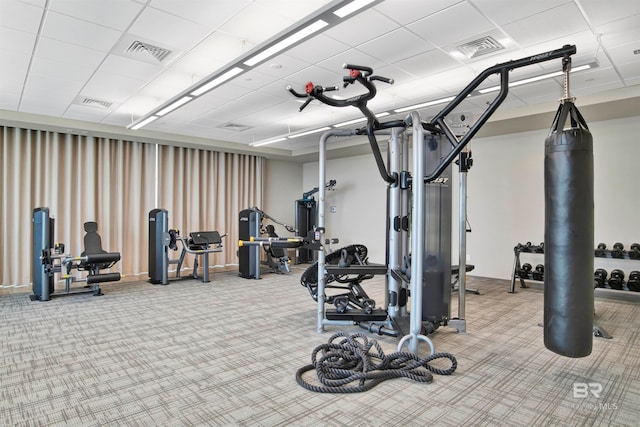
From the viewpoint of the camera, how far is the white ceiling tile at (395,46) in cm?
339

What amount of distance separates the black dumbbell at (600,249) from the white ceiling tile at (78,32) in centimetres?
649

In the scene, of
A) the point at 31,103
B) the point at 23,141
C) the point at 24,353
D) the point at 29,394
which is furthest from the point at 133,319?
the point at 23,141

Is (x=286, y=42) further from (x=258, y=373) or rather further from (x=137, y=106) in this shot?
(x=137, y=106)

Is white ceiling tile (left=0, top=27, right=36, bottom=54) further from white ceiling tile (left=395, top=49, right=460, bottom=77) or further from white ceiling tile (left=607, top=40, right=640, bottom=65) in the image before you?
white ceiling tile (left=607, top=40, right=640, bottom=65)

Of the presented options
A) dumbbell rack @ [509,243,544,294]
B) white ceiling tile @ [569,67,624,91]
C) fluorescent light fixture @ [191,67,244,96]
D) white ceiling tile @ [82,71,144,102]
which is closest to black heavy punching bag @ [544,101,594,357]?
fluorescent light fixture @ [191,67,244,96]

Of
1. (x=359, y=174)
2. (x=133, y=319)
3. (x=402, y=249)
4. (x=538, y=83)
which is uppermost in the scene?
(x=538, y=83)

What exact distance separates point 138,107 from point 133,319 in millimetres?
3256

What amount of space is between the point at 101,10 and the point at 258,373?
10.3 feet

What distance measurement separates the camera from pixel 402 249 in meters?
3.70

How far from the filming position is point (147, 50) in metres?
3.70

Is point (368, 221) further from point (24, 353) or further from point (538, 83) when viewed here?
point (24, 353)

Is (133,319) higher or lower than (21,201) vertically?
lower

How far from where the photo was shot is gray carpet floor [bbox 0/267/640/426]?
2.17m

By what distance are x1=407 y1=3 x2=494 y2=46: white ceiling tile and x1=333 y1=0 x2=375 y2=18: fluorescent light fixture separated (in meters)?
0.88
